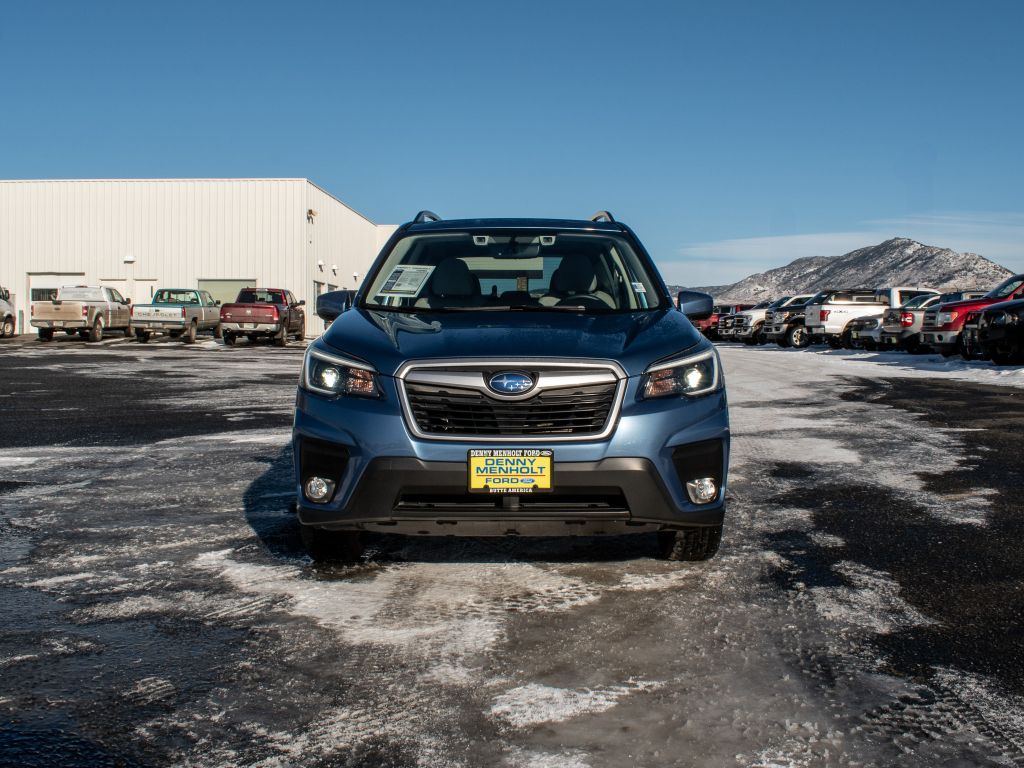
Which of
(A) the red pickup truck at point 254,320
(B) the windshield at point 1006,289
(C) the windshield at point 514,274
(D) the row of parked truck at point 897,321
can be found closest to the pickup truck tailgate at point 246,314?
(A) the red pickup truck at point 254,320

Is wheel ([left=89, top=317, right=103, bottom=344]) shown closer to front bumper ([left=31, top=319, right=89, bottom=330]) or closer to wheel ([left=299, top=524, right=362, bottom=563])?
front bumper ([left=31, top=319, right=89, bottom=330])

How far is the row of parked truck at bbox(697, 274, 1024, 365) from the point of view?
1841cm

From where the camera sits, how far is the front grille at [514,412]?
4078 mm

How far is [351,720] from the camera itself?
2934mm

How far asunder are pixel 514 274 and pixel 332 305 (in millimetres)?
1029

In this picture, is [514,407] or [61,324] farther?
[61,324]

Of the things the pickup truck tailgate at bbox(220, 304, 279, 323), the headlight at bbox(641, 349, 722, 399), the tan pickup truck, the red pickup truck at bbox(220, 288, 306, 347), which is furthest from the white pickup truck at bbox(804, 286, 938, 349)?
the headlight at bbox(641, 349, 722, 399)

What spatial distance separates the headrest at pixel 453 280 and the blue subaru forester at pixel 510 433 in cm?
87

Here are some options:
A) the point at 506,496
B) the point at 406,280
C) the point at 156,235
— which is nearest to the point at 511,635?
the point at 506,496

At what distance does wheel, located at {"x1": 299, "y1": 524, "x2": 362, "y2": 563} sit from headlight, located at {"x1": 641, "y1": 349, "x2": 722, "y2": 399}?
4.71 feet

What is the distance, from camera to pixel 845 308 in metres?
32.1

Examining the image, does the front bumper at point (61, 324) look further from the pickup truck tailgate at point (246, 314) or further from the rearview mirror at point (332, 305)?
the rearview mirror at point (332, 305)

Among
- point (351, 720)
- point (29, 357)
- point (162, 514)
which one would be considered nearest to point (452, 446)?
point (351, 720)

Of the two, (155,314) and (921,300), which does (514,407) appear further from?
(155,314)
